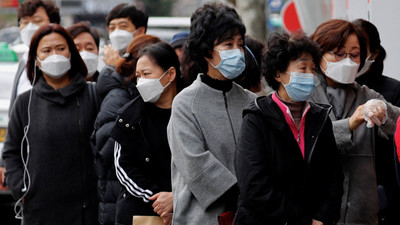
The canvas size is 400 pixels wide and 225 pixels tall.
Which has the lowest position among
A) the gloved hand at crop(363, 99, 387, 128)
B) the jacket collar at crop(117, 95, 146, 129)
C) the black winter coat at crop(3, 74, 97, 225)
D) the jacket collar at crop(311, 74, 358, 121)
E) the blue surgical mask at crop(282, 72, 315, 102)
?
the black winter coat at crop(3, 74, 97, 225)

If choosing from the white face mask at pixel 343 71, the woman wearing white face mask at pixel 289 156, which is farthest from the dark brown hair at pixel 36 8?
the woman wearing white face mask at pixel 289 156

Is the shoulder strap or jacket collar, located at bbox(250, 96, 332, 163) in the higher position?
jacket collar, located at bbox(250, 96, 332, 163)

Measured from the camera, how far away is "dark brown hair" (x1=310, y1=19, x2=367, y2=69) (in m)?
4.93

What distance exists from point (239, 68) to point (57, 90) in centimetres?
187

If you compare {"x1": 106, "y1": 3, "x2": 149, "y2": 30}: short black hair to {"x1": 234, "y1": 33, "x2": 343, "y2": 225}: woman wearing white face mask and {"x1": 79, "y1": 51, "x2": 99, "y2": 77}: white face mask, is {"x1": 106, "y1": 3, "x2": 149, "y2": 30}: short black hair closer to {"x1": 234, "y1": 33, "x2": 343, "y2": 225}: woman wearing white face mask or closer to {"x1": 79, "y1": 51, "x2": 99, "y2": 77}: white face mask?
{"x1": 79, "y1": 51, "x2": 99, "y2": 77}: white face mask

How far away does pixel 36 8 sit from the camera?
7355 mm

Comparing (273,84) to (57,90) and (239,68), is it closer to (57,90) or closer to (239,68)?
(239,68)

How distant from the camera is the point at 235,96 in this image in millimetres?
4672

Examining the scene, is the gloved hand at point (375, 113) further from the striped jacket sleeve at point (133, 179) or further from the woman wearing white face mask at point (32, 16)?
the woman wearing white face mask at point (32, 16)

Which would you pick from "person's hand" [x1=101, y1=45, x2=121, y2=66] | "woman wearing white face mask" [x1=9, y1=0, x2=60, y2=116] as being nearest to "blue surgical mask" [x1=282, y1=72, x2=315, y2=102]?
"person's hand" [x1=101, y1=45, x2=121, y2=66]

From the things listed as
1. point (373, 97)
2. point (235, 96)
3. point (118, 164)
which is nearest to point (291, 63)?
point (235, 96)

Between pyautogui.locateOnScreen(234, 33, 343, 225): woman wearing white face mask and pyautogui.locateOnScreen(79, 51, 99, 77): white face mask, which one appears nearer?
pyautogui.locateOnScreen(234, 33, 343, 225): woman wearing white face mask

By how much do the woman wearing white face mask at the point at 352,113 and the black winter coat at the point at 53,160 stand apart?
1.93 meters

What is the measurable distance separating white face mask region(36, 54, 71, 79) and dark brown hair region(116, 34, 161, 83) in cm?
45
